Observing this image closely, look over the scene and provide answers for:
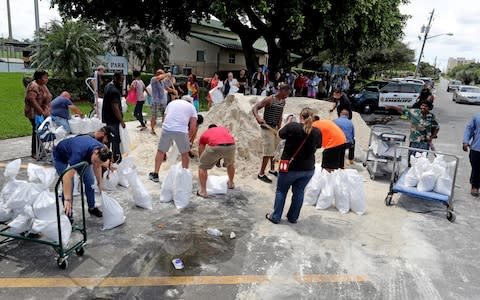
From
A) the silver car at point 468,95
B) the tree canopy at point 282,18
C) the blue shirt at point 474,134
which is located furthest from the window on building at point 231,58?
the blue shirt at point 474,134

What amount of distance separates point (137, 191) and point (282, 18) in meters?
13.9

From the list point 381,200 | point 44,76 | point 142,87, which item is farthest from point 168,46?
point 381,200

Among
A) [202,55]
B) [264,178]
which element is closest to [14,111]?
[264,178]

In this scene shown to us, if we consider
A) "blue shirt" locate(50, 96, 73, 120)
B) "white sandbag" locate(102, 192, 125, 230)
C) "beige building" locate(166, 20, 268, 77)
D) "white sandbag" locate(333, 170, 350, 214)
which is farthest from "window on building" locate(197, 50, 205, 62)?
"white sandbag" locate(102, 192, 125, 230)

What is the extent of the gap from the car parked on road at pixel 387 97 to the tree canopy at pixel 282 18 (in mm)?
2334

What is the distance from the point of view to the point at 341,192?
19.0 ft

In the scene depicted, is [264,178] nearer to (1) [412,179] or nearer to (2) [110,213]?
(1) [412,179]

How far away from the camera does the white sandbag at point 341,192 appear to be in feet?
18.9

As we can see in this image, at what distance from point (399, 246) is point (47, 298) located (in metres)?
3.79

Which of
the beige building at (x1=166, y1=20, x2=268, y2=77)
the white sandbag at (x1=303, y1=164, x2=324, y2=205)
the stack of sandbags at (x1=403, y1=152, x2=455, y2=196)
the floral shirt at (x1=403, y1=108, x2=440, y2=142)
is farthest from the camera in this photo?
the beige building at (x1=166, y1=20, x2=268, y2=77)

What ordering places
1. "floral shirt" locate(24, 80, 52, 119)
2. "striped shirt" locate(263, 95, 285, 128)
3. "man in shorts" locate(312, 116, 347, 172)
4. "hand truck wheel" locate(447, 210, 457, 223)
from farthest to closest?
1. "floral shirt" locate(24, 80, 52, 119)
2. "striped shirt" locate(263, 95, 285, 128)
3. "man in shorts" locate(312, 116, 347, 172)
4. "hand truck wheel" locate(447, 210, 457, 223)

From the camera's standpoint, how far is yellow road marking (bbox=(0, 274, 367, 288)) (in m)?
3.61

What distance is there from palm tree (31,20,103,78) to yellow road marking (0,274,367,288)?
1380 centimetres

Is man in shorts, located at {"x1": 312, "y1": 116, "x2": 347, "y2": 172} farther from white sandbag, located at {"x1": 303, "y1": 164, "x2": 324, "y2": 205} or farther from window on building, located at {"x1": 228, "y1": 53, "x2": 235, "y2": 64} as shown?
window on building, located at {"x1": 228, "y1": 53, "x2": 235, "y2": 64}
